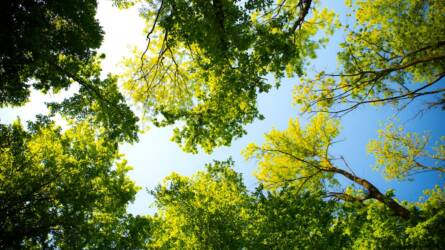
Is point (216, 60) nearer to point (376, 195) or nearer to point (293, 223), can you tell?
point (293, 223)

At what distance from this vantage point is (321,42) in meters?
11.5

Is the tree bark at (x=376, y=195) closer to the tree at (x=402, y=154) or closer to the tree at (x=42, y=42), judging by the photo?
the tree at (x=402, y=154)

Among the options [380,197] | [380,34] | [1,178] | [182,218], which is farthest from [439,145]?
[1,178]

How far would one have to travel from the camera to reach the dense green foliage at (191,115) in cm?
902

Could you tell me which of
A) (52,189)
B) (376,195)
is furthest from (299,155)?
(52,189)

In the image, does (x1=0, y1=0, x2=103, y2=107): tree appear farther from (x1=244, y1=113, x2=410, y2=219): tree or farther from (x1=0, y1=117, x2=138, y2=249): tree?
(x1=244, y1=113, x2=410, y2=219): tree

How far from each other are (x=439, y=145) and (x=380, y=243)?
13985 millimetres

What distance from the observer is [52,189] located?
34.6ft

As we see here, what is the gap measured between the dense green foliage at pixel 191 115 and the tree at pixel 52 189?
0.14 feet

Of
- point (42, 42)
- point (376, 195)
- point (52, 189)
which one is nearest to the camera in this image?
point (42, 42)

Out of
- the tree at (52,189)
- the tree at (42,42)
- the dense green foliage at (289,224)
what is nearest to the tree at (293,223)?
the dense green foliage at (289,224)

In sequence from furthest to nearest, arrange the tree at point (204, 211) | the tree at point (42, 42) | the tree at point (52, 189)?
the tree at point (204, 211), the tree at point (52, 189), the tree at point (42, 42)

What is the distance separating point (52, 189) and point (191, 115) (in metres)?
5.87

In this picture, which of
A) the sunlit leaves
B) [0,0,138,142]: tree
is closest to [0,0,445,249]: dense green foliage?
[0,0,138,142]: tree
